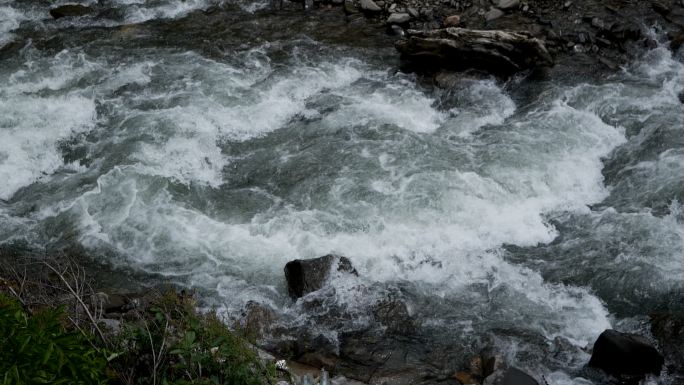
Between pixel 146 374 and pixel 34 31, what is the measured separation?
38.5ft

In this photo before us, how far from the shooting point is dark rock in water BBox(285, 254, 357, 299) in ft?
26.1

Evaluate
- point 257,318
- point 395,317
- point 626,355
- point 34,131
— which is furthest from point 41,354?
point 34,131

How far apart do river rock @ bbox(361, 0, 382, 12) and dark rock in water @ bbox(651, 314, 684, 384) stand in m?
9.04

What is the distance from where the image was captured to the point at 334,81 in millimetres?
12164

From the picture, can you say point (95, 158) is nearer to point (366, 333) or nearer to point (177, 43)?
point (177, 43)

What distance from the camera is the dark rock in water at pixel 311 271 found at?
26.1 ft

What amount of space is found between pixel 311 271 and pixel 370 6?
7976 millimetres

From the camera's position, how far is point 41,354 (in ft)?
12.8

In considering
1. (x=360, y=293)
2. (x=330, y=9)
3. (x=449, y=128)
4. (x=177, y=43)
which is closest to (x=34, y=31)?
(x=177, y=43)

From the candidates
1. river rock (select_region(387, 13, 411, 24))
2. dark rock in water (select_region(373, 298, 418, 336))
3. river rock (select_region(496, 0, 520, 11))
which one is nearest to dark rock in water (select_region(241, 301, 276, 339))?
dark rock in water (select_region(373, 298, 418, 336))

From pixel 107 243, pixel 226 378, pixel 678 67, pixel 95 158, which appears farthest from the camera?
pixel 678 67

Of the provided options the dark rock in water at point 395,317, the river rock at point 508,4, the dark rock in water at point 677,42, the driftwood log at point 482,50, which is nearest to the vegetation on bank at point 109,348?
the dark rock in water at point 395,317

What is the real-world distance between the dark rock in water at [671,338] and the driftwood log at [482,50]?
5926 millimetres

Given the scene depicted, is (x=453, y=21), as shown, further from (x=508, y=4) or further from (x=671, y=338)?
(x=671, y=338)
